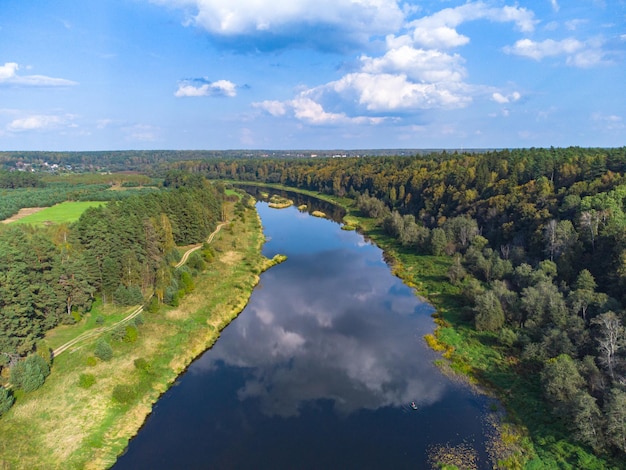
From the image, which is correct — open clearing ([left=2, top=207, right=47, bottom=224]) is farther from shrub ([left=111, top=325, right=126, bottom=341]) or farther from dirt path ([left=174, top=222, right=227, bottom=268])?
shrub ([left=111, top=325, right=126, bottom=341])

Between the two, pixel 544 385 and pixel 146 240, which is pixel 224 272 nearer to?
pixel 146 240

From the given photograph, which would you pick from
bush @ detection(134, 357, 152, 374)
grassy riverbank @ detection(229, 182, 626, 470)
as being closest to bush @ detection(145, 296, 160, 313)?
bush @ detection(134, 357, 152, 374)

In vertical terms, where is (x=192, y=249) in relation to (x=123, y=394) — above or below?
above

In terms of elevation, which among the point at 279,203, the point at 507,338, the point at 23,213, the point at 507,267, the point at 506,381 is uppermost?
the point at 23,213

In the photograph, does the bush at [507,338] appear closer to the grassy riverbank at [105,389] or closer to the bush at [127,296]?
the grassy riverbank at [105,389]

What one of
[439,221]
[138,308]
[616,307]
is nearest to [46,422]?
[138,308]

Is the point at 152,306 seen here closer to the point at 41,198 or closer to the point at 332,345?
the point at 332,345

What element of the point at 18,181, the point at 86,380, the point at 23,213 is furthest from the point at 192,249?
the point at 18,181

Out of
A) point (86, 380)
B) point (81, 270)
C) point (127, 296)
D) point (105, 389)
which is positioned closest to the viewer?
point (86, 380)
